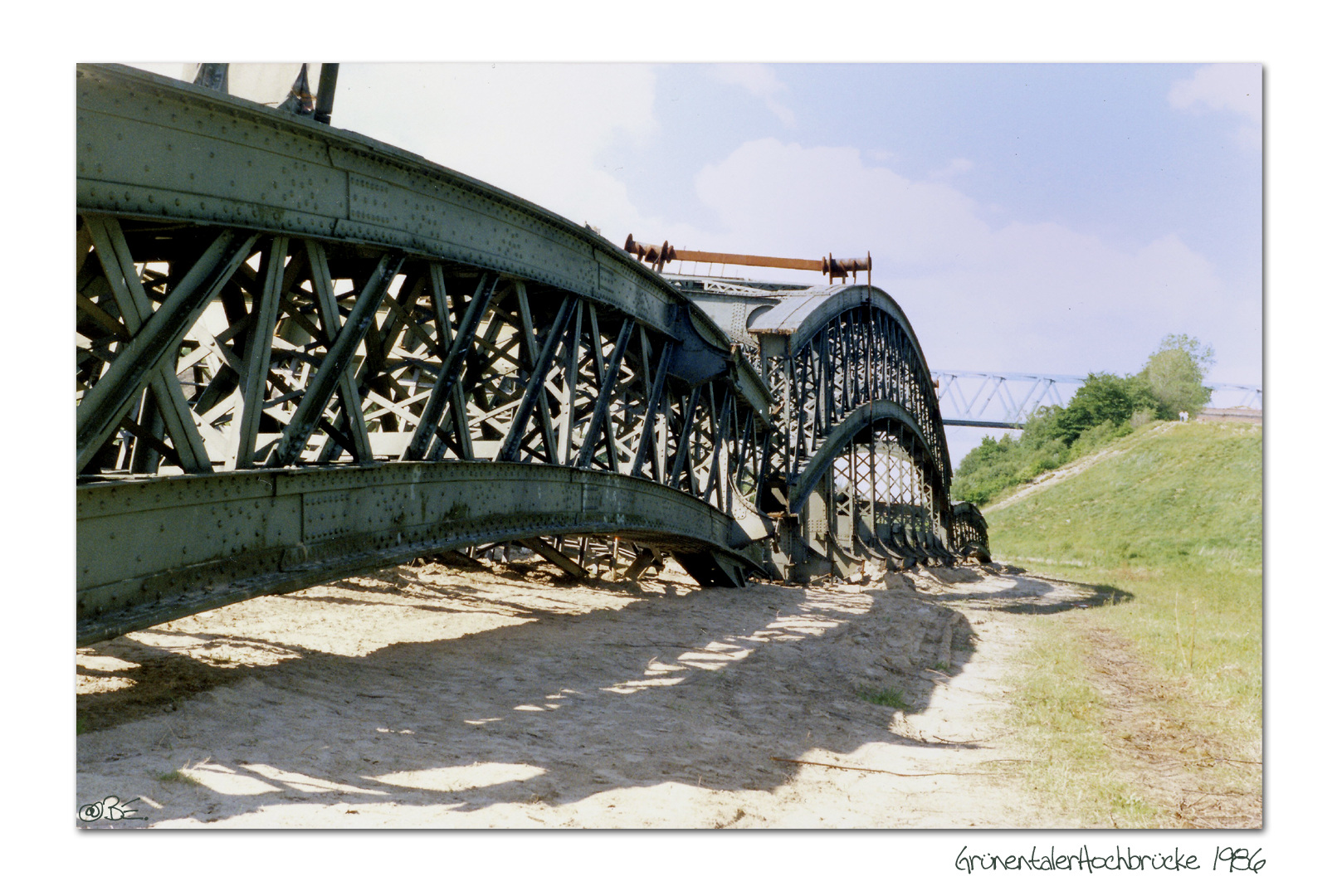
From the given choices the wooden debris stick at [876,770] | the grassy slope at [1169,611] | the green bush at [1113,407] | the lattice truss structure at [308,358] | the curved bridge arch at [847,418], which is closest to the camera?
the lattice truss structure at [308,358]

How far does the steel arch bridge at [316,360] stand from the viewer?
5.05m

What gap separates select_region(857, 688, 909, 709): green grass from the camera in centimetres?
813

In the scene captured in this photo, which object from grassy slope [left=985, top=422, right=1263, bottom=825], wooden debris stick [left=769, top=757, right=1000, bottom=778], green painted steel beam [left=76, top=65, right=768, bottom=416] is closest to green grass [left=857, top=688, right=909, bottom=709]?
grassy slope [left=985, top=422, right=1263, bottom=825]

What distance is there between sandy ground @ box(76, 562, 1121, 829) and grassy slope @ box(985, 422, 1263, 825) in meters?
0.49

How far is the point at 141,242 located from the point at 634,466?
6524 mm

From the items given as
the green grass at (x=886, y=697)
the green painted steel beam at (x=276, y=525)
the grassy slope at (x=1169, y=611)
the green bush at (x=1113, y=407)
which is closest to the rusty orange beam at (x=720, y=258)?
the green bush at (x=1113, y=407)

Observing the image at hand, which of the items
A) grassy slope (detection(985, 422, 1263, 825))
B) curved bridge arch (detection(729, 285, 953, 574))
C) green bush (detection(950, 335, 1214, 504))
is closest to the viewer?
grassy slope (detection(985, 422, 1263, 825))

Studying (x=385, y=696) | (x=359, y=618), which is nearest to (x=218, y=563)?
(x=385, y=696)

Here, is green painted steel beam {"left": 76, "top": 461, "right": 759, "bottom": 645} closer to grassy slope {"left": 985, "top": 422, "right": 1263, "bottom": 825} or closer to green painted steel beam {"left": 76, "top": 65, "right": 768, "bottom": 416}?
green painted steel beam {"left": 76, "top": 65, "right": 768, "bottom": 416}

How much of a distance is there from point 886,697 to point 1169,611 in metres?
6.00

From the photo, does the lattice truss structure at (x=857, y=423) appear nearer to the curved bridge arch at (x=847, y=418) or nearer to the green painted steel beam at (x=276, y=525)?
the curved bridge arch at (x=847, y=418)

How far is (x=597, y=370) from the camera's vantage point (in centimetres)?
987

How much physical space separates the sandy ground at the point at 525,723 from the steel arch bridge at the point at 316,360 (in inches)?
34.4
